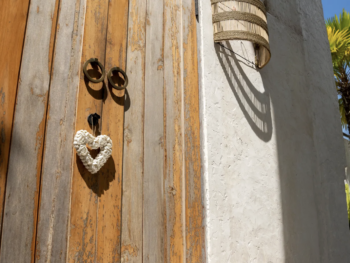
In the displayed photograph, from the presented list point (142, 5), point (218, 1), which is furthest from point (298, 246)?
point (142, 5)

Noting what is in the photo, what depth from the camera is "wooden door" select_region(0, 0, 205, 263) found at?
1.06 meters

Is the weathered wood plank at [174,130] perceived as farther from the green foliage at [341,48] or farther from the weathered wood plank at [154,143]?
the green foliage at [341,48]

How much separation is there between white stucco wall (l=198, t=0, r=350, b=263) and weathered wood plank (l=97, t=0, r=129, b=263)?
459 millimetres

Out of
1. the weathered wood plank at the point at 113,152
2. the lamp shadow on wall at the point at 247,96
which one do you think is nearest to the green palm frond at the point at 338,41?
the lamp shadow on wall at the point at 247,96

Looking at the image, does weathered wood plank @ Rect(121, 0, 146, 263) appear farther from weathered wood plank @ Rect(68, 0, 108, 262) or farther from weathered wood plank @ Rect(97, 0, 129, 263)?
weathered wood plank @ Rect(68, 0, 108, 262)

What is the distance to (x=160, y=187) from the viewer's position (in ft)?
4.64

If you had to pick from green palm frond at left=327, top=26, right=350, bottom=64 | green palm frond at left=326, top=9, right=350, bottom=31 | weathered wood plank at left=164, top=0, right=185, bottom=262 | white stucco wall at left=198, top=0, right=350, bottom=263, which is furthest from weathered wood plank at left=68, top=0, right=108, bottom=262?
green palm frond at left=326, top=9, right=350, bottom=31

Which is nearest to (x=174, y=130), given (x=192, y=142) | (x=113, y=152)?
(x=192, y=142)

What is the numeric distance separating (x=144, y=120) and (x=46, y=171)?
47 cm

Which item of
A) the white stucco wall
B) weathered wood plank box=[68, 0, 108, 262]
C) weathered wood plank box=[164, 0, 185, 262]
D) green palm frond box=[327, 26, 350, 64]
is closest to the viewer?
weathered wood plank box=[68, 0, 108, 262]

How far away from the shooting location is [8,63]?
1.07 m

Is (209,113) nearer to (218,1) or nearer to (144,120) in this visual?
(144,120)

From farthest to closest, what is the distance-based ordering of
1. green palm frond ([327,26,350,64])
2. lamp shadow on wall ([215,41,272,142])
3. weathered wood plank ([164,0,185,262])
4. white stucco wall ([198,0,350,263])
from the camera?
green palm frond ([327,26,350,64])
lamp shadow on wall ([215,41,272,142])
white stucco wall ([198,0,350,263])
weathered wood plank ([164,0,185,262])

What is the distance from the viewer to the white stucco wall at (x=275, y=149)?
1.65 m
